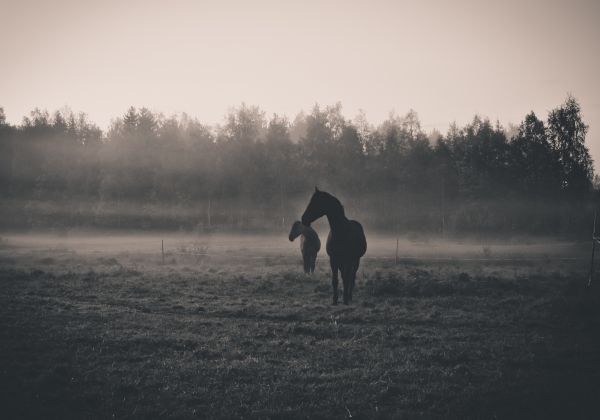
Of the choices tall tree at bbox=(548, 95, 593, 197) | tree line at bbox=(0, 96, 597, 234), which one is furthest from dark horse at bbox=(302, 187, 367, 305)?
tall tree at bbox=(548, 95, 593, 197)

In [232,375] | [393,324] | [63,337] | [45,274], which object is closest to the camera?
[232,375]

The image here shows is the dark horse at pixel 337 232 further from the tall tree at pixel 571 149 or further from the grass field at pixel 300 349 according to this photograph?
the tall tree at pixel 571 149

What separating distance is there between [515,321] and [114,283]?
15.4m

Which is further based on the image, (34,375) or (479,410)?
(34,375)

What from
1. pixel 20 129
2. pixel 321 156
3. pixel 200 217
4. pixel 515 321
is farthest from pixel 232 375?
pixel 20 129

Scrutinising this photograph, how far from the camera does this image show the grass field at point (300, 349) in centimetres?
595

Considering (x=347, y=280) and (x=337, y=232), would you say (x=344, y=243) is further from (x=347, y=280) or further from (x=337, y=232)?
(x=347, y=280)

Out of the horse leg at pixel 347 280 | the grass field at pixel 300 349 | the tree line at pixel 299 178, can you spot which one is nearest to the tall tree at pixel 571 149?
the tree line at pixel 299 178

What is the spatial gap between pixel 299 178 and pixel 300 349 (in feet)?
142

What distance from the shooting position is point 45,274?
1928 centimetres

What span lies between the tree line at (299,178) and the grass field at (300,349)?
32.1 metres

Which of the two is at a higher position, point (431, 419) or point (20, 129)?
point (20, 129)

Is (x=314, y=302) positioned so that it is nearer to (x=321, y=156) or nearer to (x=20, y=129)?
(x=321, y=156)

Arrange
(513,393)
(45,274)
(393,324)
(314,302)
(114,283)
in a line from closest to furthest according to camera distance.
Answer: (513,393), (393,324), (314,302), (114,283), (45,274)
